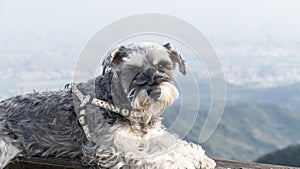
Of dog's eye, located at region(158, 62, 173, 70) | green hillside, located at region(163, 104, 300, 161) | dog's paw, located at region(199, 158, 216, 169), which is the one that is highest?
dog's eye, located at region(158, 62, 173, 70)

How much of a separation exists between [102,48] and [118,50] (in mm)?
465

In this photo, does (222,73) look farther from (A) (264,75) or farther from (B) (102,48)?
(A) (264,75)

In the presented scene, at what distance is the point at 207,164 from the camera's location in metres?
4.40

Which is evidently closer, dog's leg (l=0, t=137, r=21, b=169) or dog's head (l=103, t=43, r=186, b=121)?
dog's head (l=103, t=43, r=186, b=121)

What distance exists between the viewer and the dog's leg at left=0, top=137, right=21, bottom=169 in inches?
182

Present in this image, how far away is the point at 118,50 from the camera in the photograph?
420 centimetres

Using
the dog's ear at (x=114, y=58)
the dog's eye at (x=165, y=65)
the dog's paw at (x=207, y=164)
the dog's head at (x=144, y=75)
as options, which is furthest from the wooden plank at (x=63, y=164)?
the dog's eye at (x=165, y=65)

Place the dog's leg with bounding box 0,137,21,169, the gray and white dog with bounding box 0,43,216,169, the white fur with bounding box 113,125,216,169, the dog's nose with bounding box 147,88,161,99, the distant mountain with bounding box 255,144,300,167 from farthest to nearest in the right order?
the distant mountain with bounding box 255,144,300,167 < the dog's leg with bounding box 0,137,21,169 < the white fur with bounding box 113,125,216,169 < the gray and white dog with bounding box 0,43,216,169 < the dog's nose with bounding box 147,88,161,99

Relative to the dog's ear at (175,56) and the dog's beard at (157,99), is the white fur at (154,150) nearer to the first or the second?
the dog's beard at (157,99)

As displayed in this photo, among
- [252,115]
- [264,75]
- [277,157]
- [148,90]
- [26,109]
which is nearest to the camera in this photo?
[148,90]

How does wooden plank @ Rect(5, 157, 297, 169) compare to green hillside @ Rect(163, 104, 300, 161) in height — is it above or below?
above

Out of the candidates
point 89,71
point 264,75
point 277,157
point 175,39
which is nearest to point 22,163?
point 89,71

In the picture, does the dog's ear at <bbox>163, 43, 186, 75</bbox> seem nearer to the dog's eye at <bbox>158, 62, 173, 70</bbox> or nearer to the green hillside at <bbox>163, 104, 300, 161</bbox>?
the dog's eye at <bbox>158, 62, 173, 70</bbox>

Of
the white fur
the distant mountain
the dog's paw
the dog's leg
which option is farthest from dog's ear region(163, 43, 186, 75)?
the distant mountain
